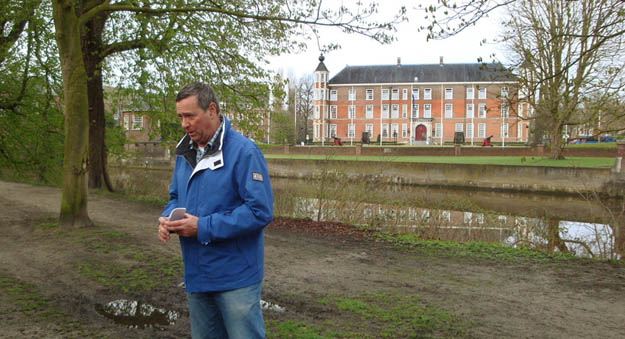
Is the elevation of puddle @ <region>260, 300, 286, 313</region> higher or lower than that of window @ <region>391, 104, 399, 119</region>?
lower

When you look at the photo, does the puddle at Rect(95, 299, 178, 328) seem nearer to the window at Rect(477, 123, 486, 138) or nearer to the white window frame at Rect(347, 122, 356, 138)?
the white window frame at Rect(347, 122, 356, 138)

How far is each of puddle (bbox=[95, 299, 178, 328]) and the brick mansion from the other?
62.8 meters

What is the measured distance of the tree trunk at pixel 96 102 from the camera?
12.6 metres

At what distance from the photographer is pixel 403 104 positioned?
69250 mm

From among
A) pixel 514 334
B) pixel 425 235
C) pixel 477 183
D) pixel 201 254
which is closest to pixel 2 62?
pixel 425 235

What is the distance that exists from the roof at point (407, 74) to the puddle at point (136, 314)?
67.2m

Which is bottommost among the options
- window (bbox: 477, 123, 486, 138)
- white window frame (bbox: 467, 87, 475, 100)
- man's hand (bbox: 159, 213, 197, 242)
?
man's hand (bbox: 159, 213, 197, 242)

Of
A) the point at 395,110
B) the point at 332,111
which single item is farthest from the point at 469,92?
the point at 332,111

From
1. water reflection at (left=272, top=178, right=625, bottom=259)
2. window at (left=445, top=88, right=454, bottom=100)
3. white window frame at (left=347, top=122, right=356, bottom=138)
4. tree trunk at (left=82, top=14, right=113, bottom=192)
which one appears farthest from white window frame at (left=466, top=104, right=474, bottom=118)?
tree trunk at (left=82, top=14, right=113, bottom=192)

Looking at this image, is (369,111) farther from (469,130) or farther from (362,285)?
(362,285)

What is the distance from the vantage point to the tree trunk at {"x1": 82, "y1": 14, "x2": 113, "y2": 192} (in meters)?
12.6

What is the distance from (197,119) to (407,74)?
69846mm

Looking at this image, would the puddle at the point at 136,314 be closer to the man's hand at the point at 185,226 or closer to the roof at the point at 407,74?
the man's hand at the point at 185,226

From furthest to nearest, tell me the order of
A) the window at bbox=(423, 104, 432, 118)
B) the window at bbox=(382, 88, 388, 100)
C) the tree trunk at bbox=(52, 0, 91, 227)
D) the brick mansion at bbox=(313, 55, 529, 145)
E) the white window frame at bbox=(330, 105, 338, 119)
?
the white window frame at bbox=(330, 105, 338, 119) < the window at bbox=(382, 88, 388, 100) < the window at bbox=(423, 104, 432, 118) < the brick mansion at bbox=(313, 55, 529, 145) < the tree trunk at bbox=(52, 0, 91, 227)
